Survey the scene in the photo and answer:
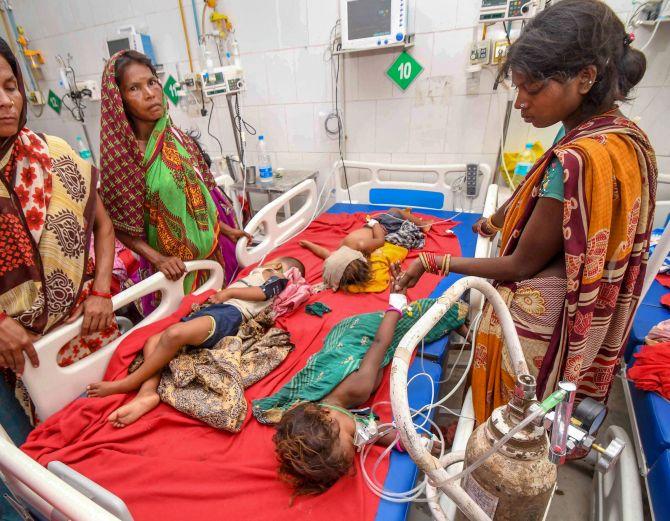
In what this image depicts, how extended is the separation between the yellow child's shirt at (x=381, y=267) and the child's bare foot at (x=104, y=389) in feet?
4.07

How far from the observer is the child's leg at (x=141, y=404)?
1.29 m

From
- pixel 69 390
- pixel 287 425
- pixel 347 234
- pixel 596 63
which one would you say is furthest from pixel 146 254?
pixel 596 63

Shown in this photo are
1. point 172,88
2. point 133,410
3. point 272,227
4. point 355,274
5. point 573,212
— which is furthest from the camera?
point 172,88

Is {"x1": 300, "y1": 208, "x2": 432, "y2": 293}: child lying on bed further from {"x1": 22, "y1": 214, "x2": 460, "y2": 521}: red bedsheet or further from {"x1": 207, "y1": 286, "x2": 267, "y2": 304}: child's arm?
{"x1": 22, "y1": 214, "x2": 460, "y2": 521}: red bedsheet

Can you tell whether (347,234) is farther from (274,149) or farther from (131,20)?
(131,20)

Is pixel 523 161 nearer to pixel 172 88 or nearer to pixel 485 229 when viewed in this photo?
pixel 485 229

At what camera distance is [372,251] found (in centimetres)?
247

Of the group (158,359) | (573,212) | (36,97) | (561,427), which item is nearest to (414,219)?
(573,212)

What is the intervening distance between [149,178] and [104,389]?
937mm

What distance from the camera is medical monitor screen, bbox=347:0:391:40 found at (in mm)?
2432

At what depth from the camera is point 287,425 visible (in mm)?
1196

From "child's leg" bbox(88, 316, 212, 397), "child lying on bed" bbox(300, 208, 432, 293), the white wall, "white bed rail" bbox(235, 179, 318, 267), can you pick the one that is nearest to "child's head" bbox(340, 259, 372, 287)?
"child lying on bed" bbox(300, 208, 432, 293)

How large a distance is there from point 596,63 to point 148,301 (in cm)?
210

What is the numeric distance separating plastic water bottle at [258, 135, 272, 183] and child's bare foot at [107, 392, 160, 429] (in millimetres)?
2149
